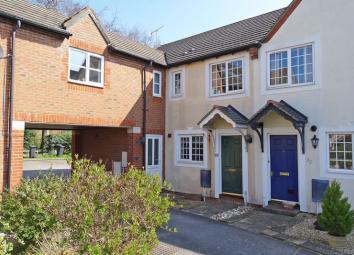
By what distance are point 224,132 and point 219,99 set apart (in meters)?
1.41

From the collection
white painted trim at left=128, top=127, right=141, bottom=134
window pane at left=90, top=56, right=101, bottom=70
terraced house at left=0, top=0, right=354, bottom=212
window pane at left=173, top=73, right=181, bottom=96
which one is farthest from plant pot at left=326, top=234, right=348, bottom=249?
window pane at left=90, top=56, right=101, bottom=70

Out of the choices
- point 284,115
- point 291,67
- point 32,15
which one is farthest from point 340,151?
point 32,15

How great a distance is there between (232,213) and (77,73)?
7335 mm

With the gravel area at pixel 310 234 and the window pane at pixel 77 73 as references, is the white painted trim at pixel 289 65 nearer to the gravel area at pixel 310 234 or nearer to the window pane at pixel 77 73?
the gravel area at pixel 310 234

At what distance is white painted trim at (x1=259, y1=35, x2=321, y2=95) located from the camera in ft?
33.4

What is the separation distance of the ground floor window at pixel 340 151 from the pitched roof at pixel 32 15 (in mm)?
9435

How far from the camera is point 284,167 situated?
1098 centimetres

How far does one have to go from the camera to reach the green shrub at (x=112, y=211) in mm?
4312

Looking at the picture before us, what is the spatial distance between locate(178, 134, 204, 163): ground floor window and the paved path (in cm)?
441

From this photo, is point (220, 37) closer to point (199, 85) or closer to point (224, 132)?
point (199, 85)

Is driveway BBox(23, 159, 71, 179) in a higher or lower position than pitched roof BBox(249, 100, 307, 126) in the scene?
lower

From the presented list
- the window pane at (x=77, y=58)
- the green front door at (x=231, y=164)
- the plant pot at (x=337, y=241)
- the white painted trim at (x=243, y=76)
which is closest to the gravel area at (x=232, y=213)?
the green front door at (x=231, y=164)

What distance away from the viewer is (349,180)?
9.45 m

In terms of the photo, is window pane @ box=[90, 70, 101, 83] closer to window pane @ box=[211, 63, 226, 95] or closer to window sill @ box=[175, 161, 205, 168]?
window pane @ box=[211, 63, 226, 95]
